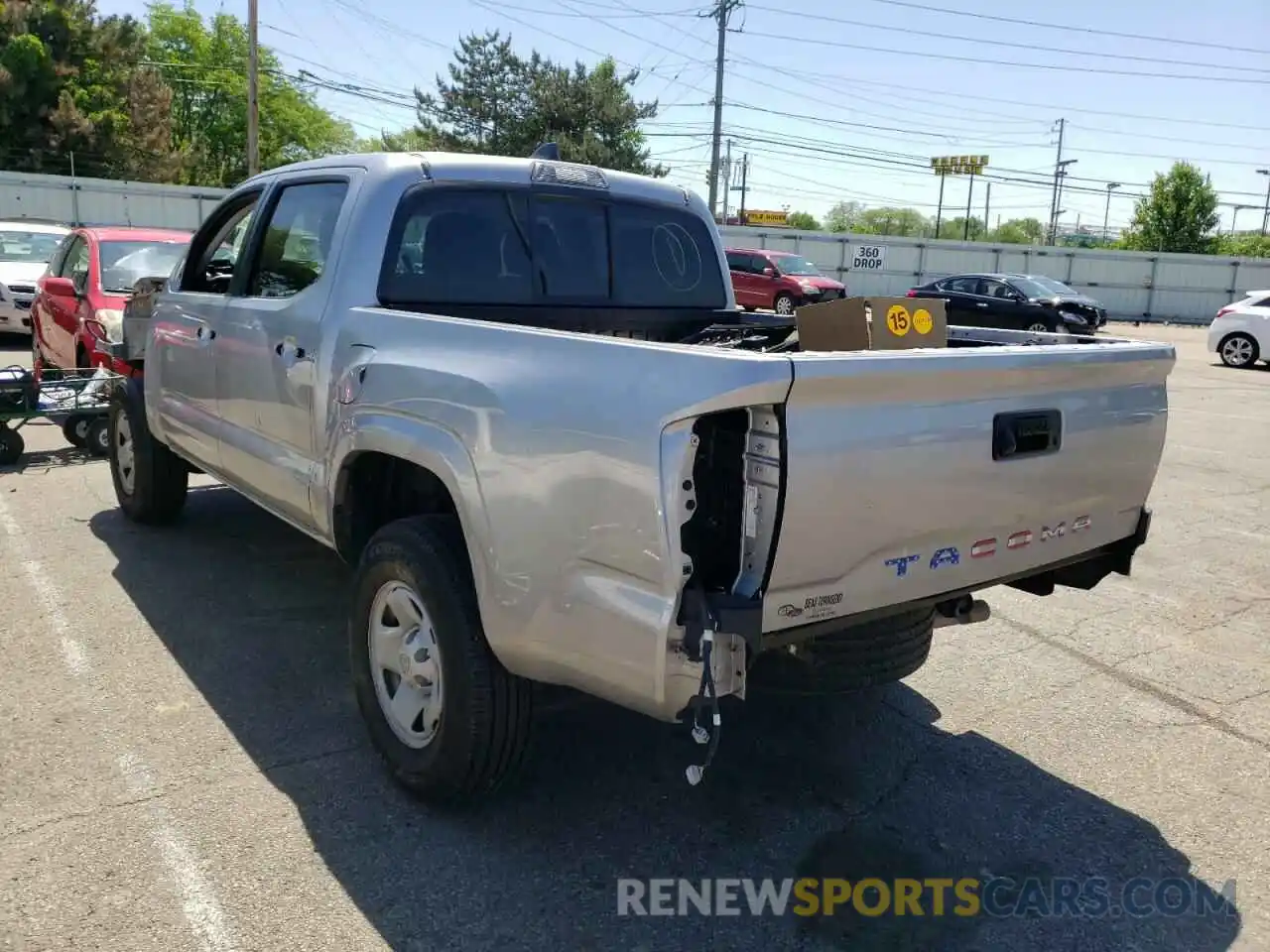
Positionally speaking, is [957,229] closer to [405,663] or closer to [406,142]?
[406,142]

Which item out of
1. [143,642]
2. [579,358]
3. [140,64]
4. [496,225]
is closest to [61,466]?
[143,642]

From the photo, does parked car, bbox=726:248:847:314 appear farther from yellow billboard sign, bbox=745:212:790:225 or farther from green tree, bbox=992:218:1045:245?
green tree, bbox=992:218:1045:245

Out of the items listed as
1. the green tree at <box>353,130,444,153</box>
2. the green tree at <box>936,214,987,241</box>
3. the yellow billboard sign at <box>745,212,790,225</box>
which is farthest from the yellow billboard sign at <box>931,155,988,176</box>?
the green tree at <box>936,214,987,241</box>

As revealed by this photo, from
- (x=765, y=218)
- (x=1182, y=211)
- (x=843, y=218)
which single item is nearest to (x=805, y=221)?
(x=843, y=218)

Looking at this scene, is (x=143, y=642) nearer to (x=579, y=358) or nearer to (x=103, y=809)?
(x=103, y=809)

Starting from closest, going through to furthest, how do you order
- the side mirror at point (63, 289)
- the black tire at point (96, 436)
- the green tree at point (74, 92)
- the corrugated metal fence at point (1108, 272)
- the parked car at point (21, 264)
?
the black tire at point (96, 436) < the side mirror at point (63, 289) < the parked car at point (21, 264) < the corrugated metal fence at point (1108, 272) < the green tree at point (74, 92)

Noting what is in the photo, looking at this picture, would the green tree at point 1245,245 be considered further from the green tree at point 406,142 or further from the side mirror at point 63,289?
the side mirror at point 63,289

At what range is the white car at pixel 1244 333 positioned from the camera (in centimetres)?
1881

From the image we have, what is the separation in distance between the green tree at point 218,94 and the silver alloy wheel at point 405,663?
64855 mm

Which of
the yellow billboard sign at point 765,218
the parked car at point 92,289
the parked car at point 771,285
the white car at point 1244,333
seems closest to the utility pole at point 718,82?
the parked car at point 771,285

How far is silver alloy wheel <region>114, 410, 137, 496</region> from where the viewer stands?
6.14 m

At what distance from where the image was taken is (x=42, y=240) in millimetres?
15914

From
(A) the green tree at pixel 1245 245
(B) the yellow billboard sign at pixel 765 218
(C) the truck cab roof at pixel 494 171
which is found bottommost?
(C) the truck cab roof at pixel 494 171

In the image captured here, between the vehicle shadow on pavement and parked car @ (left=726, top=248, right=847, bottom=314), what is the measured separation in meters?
22.7
